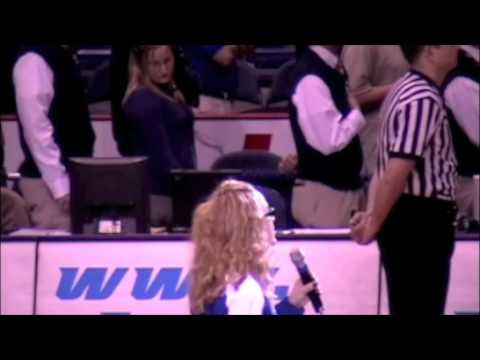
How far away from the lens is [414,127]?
19.6 feet

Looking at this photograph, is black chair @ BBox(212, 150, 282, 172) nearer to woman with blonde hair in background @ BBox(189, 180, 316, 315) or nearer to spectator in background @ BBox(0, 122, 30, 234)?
spectator in background @ BBox(0, 122, 30, 234)

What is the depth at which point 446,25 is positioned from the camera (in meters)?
3.22

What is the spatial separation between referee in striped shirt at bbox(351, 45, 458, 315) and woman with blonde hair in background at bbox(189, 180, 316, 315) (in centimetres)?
85

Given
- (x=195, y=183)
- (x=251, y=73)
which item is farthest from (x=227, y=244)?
(x=251, y=73)

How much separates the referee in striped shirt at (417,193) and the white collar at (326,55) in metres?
1.09

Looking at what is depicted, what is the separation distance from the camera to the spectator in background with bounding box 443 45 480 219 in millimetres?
7637

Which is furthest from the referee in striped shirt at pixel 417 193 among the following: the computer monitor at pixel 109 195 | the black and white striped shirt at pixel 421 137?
the computer monitor at pixel 109 195

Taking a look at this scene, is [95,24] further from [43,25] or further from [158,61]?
[158,61]

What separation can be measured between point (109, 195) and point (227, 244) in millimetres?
1701

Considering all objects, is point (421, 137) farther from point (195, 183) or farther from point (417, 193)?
point (195, 183)

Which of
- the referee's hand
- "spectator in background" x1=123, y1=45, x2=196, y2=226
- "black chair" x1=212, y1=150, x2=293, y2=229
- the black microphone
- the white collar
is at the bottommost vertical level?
the black microphone

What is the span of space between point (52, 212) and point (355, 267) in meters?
1.82

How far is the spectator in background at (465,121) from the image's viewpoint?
7.64 metres

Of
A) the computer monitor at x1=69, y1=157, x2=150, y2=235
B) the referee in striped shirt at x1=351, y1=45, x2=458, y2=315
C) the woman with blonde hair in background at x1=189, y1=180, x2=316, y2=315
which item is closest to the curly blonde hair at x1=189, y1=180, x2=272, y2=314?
the woman with blonde hair in background at x1=189, y1=180, x2=316, y2=315
